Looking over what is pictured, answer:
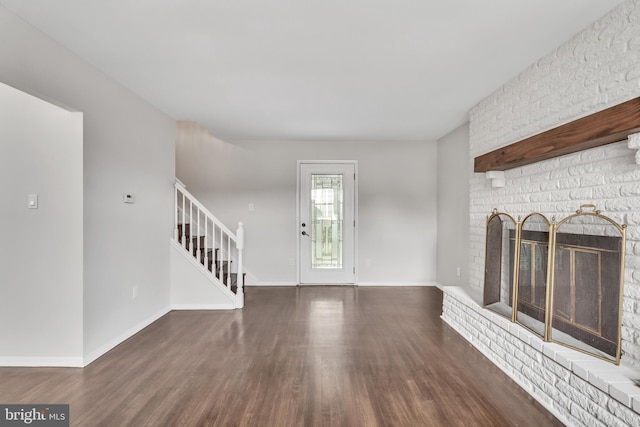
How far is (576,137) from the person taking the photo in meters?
1.94

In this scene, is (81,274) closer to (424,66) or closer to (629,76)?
(424,66)

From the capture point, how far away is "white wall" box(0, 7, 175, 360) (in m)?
2.11

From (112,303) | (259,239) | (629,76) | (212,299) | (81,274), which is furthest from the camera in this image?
(259,239)

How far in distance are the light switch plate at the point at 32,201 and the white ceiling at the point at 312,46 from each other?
3.82ft

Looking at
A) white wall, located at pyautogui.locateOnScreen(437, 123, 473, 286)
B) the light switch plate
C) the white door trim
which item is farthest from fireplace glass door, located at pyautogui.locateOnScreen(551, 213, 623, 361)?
the light switch plate

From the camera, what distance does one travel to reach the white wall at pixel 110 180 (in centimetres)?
211

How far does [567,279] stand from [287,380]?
2.00 meters

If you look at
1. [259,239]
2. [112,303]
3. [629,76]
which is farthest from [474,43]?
[259,239]

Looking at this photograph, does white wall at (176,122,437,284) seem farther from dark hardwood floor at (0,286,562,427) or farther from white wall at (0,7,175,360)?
dark hardwood floor at (0,286,562,427)

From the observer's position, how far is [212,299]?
3.99m

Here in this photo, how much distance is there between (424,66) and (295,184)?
2.99 metres

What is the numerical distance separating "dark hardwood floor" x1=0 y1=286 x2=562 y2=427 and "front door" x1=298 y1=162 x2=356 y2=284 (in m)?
1.76

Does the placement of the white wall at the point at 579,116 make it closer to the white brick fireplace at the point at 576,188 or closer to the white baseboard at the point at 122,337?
the white brick fireplace at the point at 576,188

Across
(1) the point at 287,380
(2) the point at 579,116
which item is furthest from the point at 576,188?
(1) the point at 287,380
